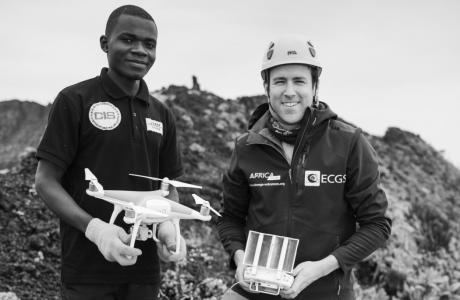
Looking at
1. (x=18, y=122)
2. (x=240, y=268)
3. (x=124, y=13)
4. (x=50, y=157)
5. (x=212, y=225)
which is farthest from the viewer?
(x=18, y=122)

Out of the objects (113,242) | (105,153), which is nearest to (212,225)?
(105,153)

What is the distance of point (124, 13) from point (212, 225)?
6.63m

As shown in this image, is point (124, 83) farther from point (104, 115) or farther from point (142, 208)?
point (142, 208)

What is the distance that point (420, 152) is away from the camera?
64.6ft

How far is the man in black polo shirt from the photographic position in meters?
3.45

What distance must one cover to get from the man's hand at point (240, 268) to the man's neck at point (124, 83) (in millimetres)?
1352

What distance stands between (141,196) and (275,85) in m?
1.24

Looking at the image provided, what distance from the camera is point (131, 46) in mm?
3670

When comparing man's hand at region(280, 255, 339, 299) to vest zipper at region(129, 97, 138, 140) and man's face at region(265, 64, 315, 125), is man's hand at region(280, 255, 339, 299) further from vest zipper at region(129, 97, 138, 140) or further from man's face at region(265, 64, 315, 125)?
vest zipper at region(129, 97, 138, 140)

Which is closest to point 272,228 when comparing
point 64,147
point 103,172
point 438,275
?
point 103,172

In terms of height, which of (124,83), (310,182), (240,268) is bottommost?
(240,268)

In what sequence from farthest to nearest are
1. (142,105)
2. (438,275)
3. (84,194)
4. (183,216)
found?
(438,275) < (142,105) < (84,194) < (183,216)

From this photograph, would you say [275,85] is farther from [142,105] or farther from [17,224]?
[17,224]

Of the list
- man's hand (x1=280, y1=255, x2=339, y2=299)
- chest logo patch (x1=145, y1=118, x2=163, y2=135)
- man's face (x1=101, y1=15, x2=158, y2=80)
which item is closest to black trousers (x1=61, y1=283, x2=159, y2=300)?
man's hand (x1=280, y1=255, x2=339, y2=299)
